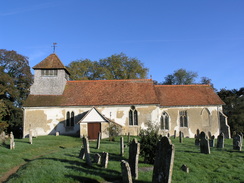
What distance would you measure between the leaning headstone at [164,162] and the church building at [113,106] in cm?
1741

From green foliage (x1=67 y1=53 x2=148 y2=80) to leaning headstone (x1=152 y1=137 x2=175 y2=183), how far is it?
35.2 metres

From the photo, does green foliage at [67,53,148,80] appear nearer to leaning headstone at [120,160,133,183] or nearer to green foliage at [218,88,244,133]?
green foliage at [218,88,244,133]

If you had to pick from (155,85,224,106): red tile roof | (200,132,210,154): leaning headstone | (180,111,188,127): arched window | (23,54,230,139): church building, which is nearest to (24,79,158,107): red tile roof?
(23,54,230,139): church building

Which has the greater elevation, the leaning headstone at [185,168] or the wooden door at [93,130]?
the wooden door at [93,130]

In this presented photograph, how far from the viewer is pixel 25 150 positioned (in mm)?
15969

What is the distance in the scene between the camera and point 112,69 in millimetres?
44406

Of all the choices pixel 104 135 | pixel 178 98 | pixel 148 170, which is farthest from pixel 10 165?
pixel 178 98

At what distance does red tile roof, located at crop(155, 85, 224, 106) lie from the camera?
95.5 ft

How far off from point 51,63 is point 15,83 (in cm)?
1085

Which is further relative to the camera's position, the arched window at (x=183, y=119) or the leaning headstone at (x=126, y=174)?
the arched window at (x=183, y=119)

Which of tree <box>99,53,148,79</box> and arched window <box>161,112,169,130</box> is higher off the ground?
tree <box>99,53,148,79</box>

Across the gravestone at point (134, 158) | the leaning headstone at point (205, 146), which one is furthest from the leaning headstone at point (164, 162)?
the leaning headstone at point (205, 146)

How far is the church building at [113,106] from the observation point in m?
27.1

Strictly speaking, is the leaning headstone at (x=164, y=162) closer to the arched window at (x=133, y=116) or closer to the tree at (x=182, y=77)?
the arched window at (x=133, y=116)
